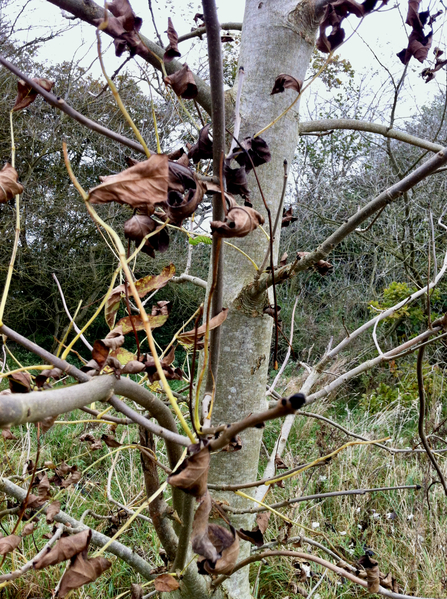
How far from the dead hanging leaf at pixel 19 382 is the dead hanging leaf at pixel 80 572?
19 centimetres

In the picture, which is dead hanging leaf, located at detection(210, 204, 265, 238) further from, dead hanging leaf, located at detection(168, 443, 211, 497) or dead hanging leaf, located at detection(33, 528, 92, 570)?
dead hanging leaf, located at detection(33, 528, 92, 570)

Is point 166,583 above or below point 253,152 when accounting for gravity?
below

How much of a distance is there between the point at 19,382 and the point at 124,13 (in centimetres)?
39

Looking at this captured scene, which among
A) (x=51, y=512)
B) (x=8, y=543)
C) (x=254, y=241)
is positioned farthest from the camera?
(x=254, y=241)

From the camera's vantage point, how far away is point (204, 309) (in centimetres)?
74

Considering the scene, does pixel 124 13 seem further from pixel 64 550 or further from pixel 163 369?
pixel 64 550

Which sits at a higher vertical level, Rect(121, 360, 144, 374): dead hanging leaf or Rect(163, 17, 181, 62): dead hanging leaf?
Rect(163, 17, 181, 62): dead hanging leaf

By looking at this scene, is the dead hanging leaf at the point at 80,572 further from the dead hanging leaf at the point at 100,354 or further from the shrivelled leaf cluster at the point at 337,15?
the shrivelled leaf cluster at the point at 337,15

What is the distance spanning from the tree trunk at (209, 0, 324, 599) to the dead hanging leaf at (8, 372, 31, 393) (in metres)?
0.55

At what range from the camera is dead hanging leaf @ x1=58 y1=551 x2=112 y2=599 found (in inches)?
18.5


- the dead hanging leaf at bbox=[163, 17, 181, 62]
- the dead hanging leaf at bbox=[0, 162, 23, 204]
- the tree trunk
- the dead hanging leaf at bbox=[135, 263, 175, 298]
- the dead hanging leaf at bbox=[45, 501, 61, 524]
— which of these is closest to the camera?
the dead hanging leaf at bbox=[0, 162, 23, 204]

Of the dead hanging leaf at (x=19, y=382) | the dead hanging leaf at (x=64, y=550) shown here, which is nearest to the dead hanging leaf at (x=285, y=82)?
the dead hanging leaf at (x=19, y=382)

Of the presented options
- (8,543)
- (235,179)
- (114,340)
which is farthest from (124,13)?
(8,543)

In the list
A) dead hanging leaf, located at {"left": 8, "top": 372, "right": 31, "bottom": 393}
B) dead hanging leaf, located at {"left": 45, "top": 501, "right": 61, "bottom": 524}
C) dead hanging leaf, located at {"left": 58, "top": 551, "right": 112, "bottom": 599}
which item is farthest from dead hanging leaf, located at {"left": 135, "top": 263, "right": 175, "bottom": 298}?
dead hanging leaf, located at {"left": 45, "top": 501, "right": 61, "bottom": 524}
